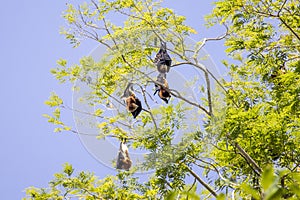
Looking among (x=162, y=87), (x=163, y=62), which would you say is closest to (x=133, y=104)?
(x=162, y=87)

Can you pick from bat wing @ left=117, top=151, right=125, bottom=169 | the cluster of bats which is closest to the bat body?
the cluster of bats

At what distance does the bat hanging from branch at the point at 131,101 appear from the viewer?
14.6ft

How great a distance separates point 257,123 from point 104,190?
2.61 metres

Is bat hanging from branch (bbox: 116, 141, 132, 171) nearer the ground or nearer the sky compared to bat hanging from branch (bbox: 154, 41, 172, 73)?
nearer the ground

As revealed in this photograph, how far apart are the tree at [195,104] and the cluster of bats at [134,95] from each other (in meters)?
0.09

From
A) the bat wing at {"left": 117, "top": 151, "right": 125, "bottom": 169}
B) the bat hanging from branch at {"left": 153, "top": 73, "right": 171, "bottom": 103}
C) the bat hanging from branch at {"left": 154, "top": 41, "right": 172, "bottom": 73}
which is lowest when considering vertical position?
the bat wing at {"left": 117, "top": 151, "right": 125, "bottom": 169}

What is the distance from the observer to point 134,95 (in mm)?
4531

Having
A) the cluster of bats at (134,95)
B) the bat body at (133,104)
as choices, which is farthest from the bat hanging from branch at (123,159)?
the bat body at (133,104)

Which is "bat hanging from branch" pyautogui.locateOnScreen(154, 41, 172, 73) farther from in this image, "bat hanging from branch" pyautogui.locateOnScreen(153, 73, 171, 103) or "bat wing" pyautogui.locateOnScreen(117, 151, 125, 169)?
"bat wing" pyautogui.locateOnScreen(117, 151, 125, 169)

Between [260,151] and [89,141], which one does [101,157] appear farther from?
[260,151]

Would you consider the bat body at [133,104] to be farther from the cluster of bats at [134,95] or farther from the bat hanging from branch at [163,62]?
the bat hanging from branch at [163,62]

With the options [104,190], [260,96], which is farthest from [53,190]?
[260,96]

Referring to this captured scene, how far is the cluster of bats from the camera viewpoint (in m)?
4.44

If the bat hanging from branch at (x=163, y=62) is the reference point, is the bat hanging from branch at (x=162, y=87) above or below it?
below
